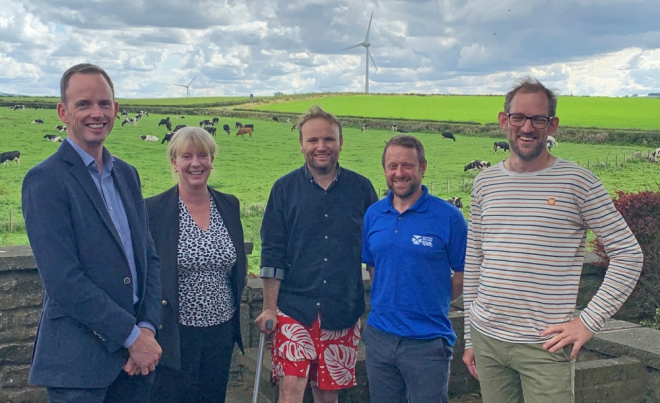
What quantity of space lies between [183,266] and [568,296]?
7.65 feet

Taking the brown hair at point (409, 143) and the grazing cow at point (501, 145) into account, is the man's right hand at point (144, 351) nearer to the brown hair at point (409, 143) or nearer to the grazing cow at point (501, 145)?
the brown hair at point (409, 143)

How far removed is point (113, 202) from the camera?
3350 mm

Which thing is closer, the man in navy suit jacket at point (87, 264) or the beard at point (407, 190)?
the man in navy suit jacket at point (87, 264)

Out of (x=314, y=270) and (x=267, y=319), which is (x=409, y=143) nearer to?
(x=314, y=270)

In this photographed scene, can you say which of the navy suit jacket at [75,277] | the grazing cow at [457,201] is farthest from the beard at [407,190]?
the grazing cow at [457,201]

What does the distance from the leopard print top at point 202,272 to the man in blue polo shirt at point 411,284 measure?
1.00 m

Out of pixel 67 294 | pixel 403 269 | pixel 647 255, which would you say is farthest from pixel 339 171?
pixel 647 255

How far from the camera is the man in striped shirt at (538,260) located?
318 centimetres

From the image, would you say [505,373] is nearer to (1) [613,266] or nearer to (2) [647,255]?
(1) [613,266]

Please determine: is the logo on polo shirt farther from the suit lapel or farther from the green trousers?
the suit lapel

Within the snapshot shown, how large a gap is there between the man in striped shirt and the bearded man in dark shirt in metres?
1.10

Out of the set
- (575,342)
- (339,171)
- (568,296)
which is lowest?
(575,342)

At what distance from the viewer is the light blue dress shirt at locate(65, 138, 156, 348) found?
324 centimetres

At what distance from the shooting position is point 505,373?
11.3 ft
